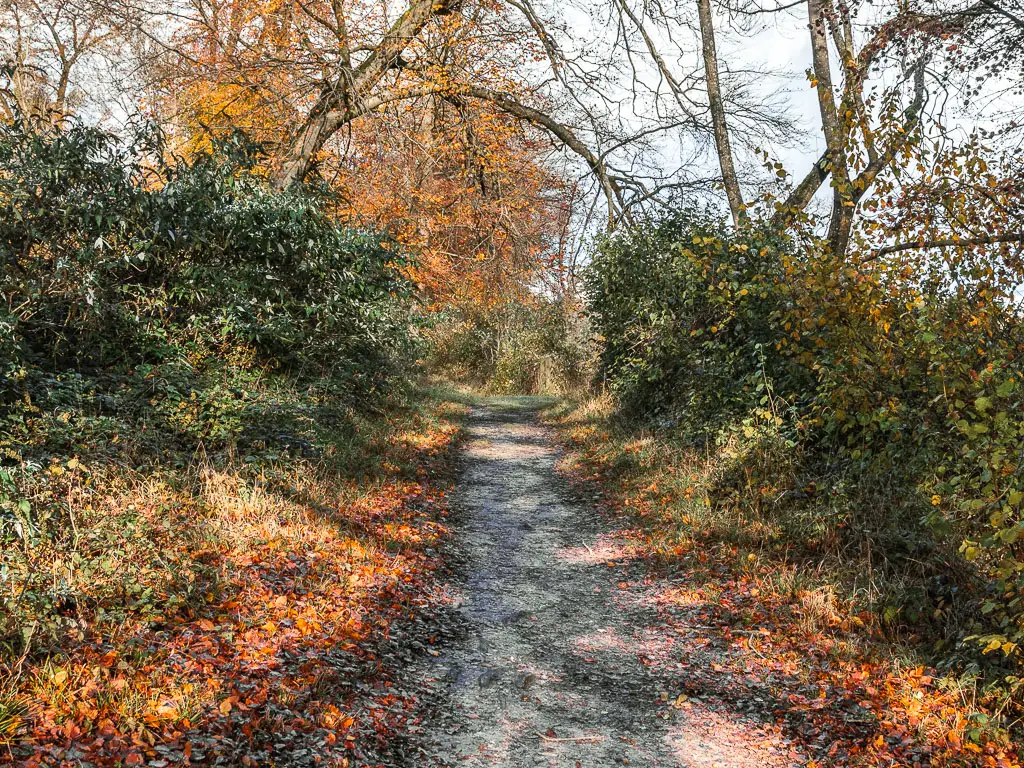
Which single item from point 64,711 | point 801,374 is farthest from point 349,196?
point 64,711

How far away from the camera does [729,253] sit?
988cm

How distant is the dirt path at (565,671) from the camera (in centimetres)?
424

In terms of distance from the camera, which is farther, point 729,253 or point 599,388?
point 599,388

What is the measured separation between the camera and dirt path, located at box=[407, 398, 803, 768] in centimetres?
424

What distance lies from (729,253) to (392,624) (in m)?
6.99

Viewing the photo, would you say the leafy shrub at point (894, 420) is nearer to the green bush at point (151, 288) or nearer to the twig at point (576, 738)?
the twig at point (576, 738)

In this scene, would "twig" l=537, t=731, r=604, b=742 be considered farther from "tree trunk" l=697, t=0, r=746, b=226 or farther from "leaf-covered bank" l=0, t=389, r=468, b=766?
"tree trunk" l=697, t=0, r=746, b=226

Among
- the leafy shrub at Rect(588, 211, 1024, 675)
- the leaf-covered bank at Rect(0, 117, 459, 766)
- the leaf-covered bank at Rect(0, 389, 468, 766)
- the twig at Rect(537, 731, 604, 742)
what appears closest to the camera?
the leaf-covered bank at Rect(0, 389, 468, 766)

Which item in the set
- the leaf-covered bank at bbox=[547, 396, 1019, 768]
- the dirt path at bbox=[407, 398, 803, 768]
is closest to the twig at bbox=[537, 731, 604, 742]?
the dirt path at bbox=[407, 398, 803, 768]

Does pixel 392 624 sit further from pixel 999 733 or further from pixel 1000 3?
pixel 1000 3

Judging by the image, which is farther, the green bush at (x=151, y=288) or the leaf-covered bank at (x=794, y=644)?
the green bush at (x=151, y=288)

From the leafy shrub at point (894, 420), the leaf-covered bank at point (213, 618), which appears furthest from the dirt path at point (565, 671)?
the leafy shrub at point (894, 420)

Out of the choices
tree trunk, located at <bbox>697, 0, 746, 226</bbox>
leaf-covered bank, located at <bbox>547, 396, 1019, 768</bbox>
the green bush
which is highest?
tree trunk, located at <bbox>697, 0, 746, 226</bbox>

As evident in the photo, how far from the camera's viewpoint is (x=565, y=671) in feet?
17.3
